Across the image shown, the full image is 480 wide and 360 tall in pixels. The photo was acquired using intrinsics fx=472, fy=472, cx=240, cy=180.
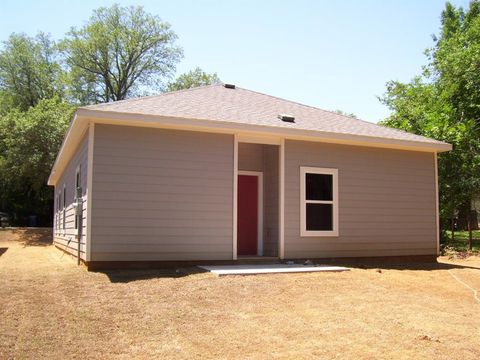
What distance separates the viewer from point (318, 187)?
10.2 meters

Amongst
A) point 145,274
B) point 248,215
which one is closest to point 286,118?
point 248,215

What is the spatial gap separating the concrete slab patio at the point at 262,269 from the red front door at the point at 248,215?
1.98 m

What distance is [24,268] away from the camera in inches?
371

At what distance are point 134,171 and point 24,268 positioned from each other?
124 inches

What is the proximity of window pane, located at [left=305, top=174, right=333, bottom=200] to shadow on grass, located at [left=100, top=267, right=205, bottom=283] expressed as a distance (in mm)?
3089

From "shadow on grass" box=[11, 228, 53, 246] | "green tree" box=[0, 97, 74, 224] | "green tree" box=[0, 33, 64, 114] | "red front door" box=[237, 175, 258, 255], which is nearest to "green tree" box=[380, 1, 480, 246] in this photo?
"red front door" box=[237, 175, 258, 255]

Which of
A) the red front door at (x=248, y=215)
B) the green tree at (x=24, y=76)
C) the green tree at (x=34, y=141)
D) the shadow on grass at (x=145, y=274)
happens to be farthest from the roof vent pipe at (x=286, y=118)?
the green tree at (x=24, y=76)

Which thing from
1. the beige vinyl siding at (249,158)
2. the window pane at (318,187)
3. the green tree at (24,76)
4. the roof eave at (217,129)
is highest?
the green tree at (24,76)

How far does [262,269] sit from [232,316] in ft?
9.47

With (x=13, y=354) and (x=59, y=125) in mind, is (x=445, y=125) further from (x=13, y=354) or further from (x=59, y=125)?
(x=59, y=125)

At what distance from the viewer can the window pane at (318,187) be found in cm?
1011

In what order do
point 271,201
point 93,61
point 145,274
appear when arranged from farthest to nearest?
point 93,61 < point 271,201 < point 145,274

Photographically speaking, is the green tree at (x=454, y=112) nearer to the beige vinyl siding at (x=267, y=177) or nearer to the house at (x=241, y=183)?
the house at (x=241, y=183)

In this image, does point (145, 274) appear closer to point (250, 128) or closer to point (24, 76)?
point (250, 128)
